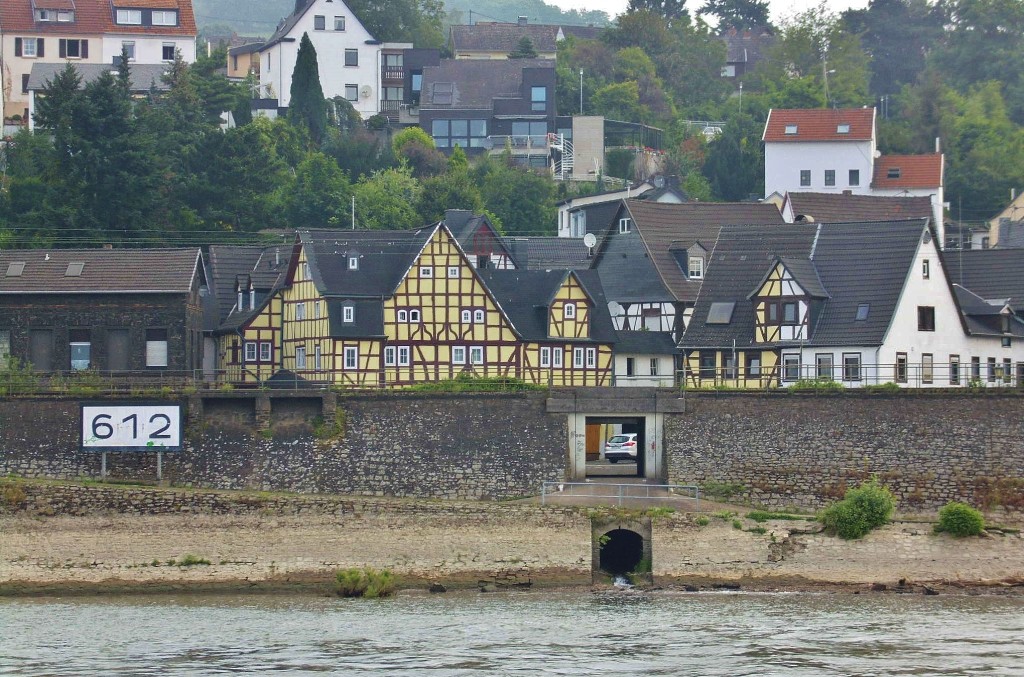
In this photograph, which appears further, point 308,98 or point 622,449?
point 308,98

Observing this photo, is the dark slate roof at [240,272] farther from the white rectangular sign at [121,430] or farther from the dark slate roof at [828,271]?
the dark slate roof at [828,271]

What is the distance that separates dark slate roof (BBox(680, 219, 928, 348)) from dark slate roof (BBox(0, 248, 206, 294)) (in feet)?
54.7

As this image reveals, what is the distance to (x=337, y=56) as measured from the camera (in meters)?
121

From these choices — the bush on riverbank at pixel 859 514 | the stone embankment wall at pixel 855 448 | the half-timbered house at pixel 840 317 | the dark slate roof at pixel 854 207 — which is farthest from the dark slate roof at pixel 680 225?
the bush on riverbank at pixel 859 514

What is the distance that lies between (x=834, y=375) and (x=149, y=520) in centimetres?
2231

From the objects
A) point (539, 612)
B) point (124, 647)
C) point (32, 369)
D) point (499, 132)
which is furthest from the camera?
point (499, 132)

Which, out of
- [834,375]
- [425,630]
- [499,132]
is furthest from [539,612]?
[499,132]

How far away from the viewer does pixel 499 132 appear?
387 ft

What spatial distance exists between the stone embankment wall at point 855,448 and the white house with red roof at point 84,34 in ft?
210

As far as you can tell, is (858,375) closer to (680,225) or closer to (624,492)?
(624,492)

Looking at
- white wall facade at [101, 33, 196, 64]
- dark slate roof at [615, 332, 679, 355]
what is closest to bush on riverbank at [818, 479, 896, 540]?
dark slate roof at [615, 332, 679, 355]

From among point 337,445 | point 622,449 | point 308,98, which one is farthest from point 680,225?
point 308,98

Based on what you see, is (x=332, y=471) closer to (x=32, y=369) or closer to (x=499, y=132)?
(x=32, y=369)

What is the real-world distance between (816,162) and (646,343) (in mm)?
38523
